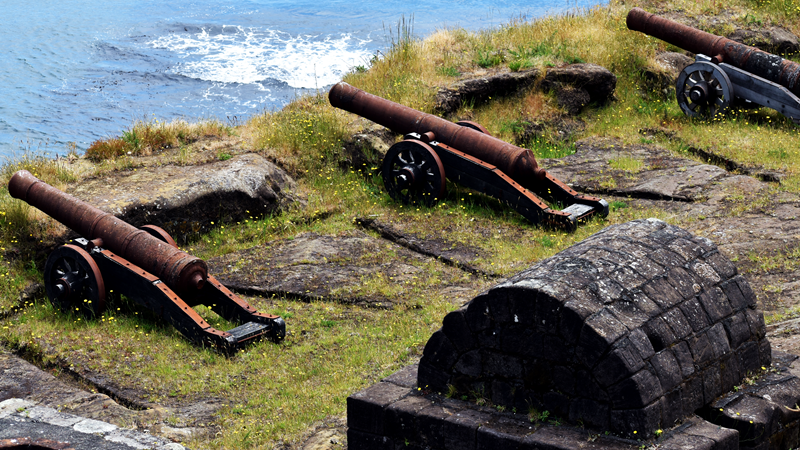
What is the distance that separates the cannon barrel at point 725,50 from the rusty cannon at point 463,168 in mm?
4071

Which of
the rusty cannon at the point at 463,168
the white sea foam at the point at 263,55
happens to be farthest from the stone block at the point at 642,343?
the white sea foam at the point at 263,55

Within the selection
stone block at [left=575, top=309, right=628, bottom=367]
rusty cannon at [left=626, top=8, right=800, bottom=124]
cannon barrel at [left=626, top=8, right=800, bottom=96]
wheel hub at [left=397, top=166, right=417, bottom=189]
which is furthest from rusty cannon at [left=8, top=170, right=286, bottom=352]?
cannon barrel at [left=626, top=8, right=800, bottom=96]

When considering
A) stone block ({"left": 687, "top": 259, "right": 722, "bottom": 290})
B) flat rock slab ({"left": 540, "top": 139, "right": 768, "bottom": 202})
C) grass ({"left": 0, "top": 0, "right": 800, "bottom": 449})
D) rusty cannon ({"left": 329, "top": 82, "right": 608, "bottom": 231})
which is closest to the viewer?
stone block ({"left": 687, "top": 259, "right": 722, "bottom": 290})

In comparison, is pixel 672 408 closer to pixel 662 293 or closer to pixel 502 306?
pixel 662 293

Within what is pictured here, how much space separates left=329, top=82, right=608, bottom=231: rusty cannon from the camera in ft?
29.3

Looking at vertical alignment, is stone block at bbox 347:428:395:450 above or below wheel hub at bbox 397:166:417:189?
below

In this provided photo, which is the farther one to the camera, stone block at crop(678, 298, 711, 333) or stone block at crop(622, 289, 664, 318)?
stone block at crop(678, 298, 711, 333)

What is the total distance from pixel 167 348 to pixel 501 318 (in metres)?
3.74

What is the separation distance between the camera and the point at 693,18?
14.6 metres

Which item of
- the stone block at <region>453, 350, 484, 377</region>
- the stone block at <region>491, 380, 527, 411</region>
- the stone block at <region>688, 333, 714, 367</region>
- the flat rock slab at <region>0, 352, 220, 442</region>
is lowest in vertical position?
the flat rock slab at <region>0, 352, 220, 442</region>

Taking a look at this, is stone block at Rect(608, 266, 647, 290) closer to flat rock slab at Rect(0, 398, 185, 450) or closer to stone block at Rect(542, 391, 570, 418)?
stone block at Rect(542, 391, 570, 418)

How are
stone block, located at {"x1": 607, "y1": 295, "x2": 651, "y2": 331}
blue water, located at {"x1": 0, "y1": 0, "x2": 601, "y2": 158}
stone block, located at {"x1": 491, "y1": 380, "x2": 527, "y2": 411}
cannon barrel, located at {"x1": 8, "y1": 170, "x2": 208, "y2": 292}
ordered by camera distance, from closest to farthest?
Answer: stone block, located at {"x1": 607, "y1": 295, "x2": 651, "y2": 331}, stone block, located at {"x1": 491, "y1": 380, "x2": 527, "y2": 411}, cannon barrel, located at {"x1": 8, "y1": 170, "x2": 208, "y2": 292}, blue water, located at {"x1": 0, "y1": 0, "x2": 601, "y2": 158}

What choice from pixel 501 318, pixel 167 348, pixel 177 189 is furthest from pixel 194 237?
pixel 501 318

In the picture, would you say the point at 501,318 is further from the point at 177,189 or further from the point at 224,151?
the point at 224,151
